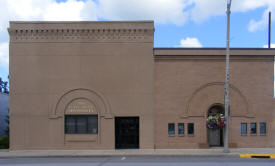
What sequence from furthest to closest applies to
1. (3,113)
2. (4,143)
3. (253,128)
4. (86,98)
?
(3,113) < (4,143) < (253,128) < (86,98)

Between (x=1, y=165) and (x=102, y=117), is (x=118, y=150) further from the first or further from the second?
(x=1, y=165)

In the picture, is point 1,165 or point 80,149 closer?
point 1,165

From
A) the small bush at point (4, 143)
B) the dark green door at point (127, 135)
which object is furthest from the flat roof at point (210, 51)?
the small bush at point (4, 143)

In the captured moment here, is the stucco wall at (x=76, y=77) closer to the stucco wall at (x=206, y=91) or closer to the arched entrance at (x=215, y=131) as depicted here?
the stucco wall at (x=206, y=91)

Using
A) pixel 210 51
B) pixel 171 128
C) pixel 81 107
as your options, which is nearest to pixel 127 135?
pixel 171 128

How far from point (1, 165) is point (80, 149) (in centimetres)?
589

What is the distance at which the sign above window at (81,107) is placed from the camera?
19.5 metres

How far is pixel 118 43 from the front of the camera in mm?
19656

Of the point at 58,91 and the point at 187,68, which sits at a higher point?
the point at 187,68

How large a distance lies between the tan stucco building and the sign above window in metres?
0.07

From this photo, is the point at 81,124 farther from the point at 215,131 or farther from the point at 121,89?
the point at 215,131

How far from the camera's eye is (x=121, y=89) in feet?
64.2

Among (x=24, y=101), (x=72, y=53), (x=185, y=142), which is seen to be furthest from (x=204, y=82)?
(x=24, y=101)

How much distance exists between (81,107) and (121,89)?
2.90m
